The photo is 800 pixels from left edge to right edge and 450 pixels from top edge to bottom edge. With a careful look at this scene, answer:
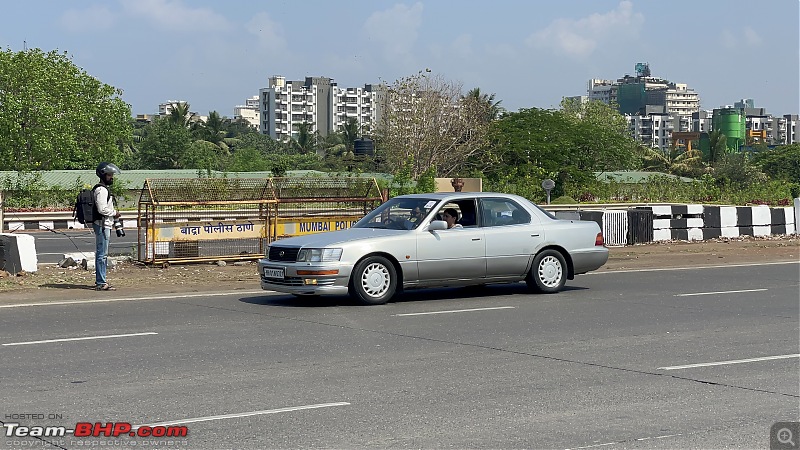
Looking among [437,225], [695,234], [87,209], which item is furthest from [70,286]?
[695,234]

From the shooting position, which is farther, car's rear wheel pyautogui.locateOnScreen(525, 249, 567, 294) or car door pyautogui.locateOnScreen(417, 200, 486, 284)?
car's rear wheel pyautogui.locateOnScreen(525, 249, 567, 294)

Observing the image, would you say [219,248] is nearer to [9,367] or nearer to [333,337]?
[333,337]

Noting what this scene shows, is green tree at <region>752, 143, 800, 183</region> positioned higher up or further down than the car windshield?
higher up

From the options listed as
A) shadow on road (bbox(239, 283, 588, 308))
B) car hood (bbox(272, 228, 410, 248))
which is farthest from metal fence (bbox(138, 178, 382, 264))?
car hood (bbox(272, 228, 410, 248))

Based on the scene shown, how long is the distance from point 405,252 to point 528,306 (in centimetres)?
181

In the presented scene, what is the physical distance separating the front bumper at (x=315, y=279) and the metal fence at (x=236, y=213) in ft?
20.0

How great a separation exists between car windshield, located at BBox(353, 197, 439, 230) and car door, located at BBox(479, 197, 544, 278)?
0.88m

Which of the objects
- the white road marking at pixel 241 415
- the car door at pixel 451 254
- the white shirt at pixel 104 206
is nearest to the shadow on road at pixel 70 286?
the white shirt at pixel 104 206

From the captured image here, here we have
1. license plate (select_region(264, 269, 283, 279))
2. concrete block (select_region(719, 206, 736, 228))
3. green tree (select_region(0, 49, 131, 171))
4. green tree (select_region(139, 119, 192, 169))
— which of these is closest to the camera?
license plate (select_region(264, 269, 283, 279))

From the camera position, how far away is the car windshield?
14.9 metres

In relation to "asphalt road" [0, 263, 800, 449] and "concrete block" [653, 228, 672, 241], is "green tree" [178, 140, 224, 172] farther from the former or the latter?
"asphalt road" [0, 263, 800, 449]

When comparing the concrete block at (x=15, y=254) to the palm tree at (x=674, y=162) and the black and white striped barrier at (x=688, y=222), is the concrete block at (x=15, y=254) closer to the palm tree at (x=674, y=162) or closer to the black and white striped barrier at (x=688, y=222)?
the black and white striped barrier at (x=688, y=222)

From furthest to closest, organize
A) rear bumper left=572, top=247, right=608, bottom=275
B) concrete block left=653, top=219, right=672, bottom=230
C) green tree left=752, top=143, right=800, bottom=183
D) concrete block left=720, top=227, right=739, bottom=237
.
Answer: green tree left=752, top=143, right=800, bottom=183, concrete block left=720, top=227, right=739, bottom=237, concrete block left=653, top=219, right=672, bottom=230, rear bumper left=572, top=247, right=608, bottom=275

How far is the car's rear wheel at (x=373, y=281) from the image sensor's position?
14.0 m
